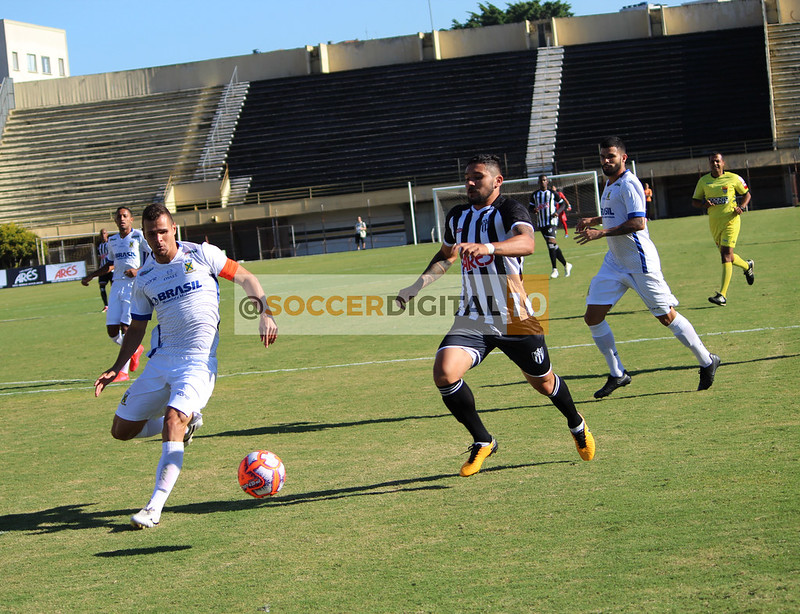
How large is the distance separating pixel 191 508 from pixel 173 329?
1.19 meters

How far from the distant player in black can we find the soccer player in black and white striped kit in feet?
47.3

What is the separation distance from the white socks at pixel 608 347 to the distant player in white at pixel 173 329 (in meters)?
3.51

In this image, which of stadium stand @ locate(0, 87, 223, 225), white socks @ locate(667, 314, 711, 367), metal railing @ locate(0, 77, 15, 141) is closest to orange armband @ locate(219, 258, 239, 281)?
white socks @ locate(667, 314, 711, 367)

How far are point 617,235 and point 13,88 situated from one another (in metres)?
60.3

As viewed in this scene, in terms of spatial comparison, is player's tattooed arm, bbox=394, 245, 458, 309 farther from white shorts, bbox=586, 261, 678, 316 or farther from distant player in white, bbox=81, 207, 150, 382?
distant player in white, bbox=81, 207, 150, 382

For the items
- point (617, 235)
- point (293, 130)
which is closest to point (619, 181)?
point (617, 235)

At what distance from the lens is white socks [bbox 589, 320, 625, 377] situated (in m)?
8.53

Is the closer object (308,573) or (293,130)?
(308,573)

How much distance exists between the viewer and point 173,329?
249 inches

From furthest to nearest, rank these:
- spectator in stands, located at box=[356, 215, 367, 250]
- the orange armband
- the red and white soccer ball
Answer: spectator in stands, located at box=[356, 215, 367, 250] < the orange armband < the red and white soccer ball

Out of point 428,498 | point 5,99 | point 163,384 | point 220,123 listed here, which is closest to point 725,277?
point 428,498

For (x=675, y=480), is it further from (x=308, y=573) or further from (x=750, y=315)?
(x=750, y=315)

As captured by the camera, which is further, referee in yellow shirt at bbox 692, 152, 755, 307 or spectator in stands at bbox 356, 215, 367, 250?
spectator in stands at bbox 356, 215, 367, 250

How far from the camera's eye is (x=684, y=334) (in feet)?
27.5
